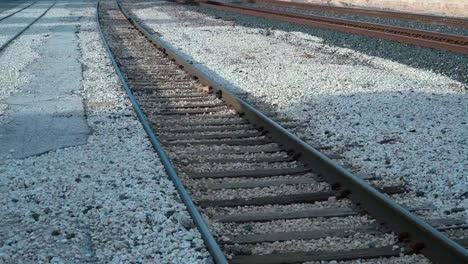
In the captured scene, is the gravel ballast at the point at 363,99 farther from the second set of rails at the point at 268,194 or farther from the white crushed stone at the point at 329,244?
the white crushed stone at the point at 329,244

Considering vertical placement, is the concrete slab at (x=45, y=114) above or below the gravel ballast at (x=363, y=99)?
below

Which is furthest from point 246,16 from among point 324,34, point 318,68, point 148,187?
point 148,187

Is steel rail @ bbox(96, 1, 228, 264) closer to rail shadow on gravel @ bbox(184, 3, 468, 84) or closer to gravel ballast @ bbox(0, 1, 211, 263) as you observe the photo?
gravel ballast @ bbox(0, 1, 211, 263)

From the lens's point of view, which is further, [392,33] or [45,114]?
[392,33]

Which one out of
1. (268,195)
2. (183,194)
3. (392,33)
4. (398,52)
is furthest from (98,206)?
(392,33)

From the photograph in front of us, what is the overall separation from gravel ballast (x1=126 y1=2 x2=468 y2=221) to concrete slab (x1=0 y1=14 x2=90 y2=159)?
278 centimetres

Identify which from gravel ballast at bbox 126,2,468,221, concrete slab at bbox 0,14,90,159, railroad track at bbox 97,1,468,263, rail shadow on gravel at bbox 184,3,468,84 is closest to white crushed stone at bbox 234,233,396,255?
railroad track at bbox 97,1,468,263

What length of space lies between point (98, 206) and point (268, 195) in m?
1.50

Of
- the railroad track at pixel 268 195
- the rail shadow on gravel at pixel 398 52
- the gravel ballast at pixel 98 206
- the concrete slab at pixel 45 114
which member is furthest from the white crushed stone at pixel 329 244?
the rail shadow on gravel at pixel 398 52

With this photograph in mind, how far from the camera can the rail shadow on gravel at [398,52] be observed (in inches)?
492

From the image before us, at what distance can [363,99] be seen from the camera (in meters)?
9.92

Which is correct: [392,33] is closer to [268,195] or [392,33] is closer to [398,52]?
[398,52]

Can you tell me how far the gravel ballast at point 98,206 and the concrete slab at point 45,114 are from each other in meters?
0.28

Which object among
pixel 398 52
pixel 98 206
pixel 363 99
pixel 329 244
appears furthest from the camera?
pixel 398 52
